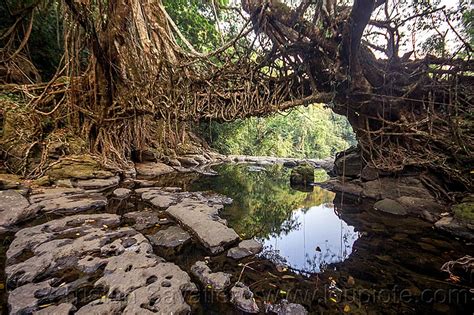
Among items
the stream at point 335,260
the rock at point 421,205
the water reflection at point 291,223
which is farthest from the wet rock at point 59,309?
the rock at point 421,205

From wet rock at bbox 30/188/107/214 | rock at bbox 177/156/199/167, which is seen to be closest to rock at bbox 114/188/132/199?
wet rock at bbox 30/188/107/214

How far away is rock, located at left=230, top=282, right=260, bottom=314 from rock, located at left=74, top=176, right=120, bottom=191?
3.05 meters

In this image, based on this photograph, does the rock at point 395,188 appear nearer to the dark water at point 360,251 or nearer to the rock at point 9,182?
the dark water at point 360,251

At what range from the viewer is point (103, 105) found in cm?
483

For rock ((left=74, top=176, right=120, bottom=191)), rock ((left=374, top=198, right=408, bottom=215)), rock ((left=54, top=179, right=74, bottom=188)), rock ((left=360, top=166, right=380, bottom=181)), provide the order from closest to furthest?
rock ((left=374, top=198, right=408, bottom=215)) < rock ((left=54, top=179, right=74, bottom=188)) < rock ((left=74, top=176, right=120, bottom=191)) < rock ((left=360, top=166, right=380, bottom=181))

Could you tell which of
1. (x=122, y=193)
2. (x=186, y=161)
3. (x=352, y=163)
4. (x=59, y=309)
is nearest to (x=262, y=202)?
(x=122, y=193)

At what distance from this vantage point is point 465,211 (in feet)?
9.30

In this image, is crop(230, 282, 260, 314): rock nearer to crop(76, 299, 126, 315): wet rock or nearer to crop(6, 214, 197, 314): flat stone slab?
crop(6, 214, 197, 314): flat stone slab

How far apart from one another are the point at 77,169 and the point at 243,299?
3825 mm

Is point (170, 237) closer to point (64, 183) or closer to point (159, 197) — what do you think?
point (159, 197)

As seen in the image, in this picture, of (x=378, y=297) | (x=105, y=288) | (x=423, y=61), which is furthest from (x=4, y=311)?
(x=423, y=61)

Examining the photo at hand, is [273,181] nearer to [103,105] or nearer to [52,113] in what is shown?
[103,105]

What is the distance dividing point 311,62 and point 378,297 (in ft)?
10.4

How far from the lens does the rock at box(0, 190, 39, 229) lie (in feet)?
7.64
